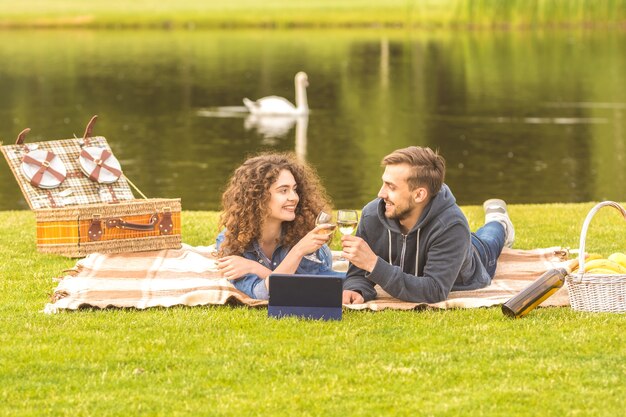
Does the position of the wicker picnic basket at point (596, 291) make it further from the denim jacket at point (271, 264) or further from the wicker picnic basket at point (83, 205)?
Answer: the wicker picnic basket at point (83, 205)

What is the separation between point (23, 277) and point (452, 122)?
Result: 2237 centimetres

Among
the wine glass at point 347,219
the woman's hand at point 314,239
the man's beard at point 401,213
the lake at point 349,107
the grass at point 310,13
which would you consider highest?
the grass at point 310,13

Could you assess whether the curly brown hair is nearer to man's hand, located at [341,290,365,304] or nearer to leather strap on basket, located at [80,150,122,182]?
man's hand, located at [341,290,365,304]

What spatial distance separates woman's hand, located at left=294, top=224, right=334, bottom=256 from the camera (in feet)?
24.3

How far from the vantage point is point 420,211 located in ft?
25.9

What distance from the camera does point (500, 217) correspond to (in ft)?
31.6

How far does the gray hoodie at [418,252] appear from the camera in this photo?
25.3 feet

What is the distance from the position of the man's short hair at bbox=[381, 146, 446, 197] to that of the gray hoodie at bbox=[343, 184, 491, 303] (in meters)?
0.14

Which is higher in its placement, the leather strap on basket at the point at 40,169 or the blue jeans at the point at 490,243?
the leather strap on basket at the point at 40,169

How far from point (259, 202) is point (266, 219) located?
6.0 inches

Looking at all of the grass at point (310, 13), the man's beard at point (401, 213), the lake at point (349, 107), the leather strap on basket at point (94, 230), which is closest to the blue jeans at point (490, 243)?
the man's beard at point (401, 213)

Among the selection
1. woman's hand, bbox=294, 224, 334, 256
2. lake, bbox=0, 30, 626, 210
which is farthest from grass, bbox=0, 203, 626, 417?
lake, bbox=0, 30, 626, 210

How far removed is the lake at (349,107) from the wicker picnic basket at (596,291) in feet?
38.4

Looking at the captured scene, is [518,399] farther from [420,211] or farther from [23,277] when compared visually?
[23,277]
